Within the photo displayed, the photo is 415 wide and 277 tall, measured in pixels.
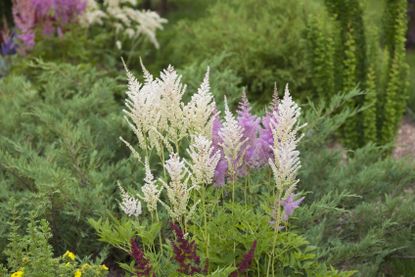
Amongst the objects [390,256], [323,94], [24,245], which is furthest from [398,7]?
[24,245]

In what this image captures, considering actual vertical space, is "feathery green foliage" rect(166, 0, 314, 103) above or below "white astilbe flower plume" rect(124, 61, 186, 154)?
below

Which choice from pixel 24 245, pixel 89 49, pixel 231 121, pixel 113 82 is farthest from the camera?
pixel 89 49

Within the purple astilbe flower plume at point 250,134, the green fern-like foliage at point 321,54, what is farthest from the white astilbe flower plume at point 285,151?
the green fern-like foliage at point 321,54

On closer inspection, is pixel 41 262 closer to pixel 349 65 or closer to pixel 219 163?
pixel 219 163

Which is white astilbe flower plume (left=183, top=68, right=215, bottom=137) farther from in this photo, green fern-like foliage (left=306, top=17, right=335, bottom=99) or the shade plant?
green fern-like foliage (left=306, top=17, right=335, bottom=99)

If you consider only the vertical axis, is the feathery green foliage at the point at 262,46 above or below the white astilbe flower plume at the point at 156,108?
below

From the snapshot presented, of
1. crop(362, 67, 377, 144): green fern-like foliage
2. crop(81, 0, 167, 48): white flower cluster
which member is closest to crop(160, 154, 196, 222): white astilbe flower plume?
crop(362, 67, 377, 144): green fern-like foliage

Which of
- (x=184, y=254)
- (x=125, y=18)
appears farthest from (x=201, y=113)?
(x=125, y=18)

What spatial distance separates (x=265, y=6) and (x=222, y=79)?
2.79 meters

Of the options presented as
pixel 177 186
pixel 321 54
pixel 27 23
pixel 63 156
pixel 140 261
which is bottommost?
pixel 63 156

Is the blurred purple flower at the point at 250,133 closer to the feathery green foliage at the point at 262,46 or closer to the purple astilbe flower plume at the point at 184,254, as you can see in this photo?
the purple astilbe flower plume at the point at 184,254

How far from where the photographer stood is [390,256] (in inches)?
147

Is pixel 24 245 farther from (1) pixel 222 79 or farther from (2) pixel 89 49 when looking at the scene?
(2) pixel 89 49

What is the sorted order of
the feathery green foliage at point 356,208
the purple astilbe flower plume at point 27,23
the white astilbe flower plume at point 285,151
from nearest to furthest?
the white astilbe flower plume at point 285,151 < the feathery green foliage at point 356,208 < the purple astilbe flower plume at point 27,23
